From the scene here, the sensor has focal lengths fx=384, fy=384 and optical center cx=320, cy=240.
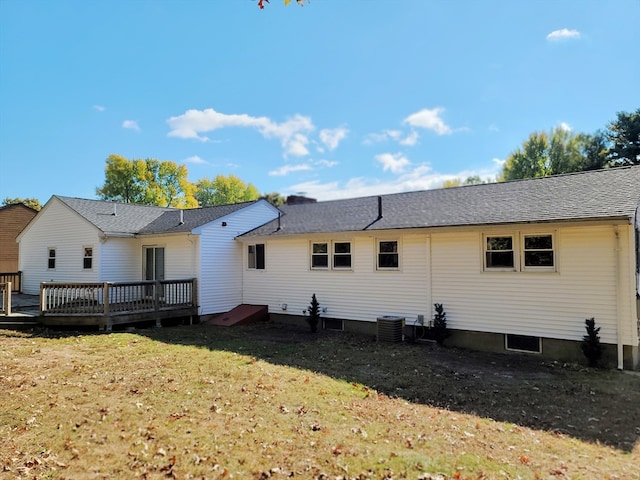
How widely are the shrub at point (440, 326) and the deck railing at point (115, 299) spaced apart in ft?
28.6

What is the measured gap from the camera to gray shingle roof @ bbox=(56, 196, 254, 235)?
1580 cm

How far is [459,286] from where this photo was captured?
10.6 metres

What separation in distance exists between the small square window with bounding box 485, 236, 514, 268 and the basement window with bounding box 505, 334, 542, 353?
73.2 inches

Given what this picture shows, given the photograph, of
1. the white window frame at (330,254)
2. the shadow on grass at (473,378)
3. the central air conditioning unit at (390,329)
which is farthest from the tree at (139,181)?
the central air conditioning unit at (390,329)

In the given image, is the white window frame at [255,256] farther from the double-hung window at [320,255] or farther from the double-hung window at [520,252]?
the double-hung window at [520,252]

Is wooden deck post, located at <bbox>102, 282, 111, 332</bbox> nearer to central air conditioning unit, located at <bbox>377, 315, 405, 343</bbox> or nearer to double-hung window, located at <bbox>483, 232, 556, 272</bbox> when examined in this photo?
central air conditioning unit, located at <bbox>377, 315, 405, 343</bbox>

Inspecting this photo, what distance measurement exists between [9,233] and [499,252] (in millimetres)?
28656

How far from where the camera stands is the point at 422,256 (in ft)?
37.0

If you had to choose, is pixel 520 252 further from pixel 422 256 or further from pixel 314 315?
pixel 314 315

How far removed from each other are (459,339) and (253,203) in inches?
395

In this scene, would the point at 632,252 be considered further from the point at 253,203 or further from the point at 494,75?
the point at 253,203

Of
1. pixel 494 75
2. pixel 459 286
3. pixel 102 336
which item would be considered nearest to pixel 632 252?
pixel 459 286

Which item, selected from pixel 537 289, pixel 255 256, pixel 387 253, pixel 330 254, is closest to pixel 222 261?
pixel 255 256

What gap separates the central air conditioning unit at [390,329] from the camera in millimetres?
11031
